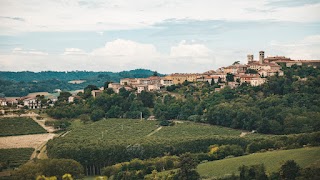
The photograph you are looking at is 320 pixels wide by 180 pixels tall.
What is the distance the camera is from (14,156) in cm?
4275

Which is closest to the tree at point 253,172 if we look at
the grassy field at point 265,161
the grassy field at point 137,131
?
the grassy field at point 265,161

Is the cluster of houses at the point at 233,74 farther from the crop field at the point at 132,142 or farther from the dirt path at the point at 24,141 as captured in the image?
the dirt path at the point at 24,141

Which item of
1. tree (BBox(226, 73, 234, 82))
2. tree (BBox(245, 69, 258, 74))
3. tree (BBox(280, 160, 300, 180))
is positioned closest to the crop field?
tree (BBox(280, 160, 300, 180))

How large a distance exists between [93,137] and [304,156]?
70.2ft

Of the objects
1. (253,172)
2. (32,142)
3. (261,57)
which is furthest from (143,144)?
(261,57)

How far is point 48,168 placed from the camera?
115 ft

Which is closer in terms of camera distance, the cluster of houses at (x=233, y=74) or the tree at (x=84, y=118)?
the tree at (x=84, y=118)

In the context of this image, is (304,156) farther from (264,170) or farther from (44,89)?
(44,89)

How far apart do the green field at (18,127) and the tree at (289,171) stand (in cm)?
2945

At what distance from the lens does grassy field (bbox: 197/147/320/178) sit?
104 feet

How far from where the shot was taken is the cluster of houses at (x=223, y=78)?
66562mm

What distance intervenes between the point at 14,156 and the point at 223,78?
1416 inches

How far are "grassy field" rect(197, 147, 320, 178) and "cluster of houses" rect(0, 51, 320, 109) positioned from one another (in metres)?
28.9

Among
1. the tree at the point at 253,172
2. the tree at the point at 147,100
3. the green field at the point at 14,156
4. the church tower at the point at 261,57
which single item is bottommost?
the green field at the point at 14,156
